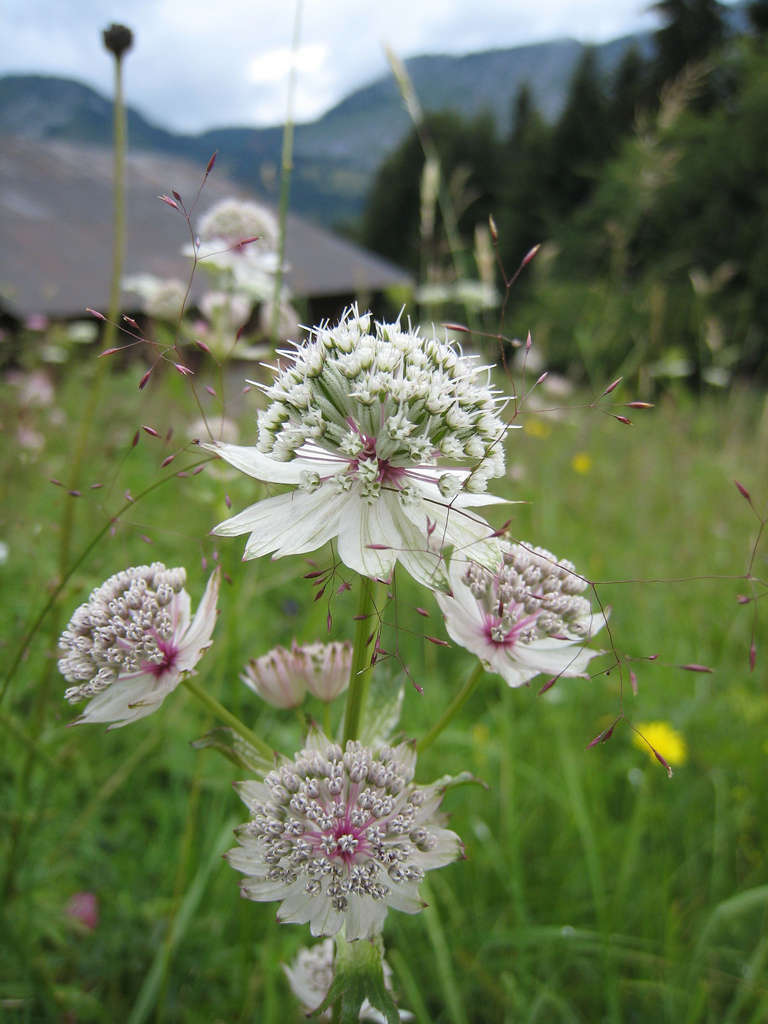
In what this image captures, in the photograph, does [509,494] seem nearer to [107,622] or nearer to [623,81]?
[107,622]

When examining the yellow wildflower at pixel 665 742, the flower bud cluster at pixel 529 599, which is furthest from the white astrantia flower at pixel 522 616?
the yellow wildflower at pixel 665 742

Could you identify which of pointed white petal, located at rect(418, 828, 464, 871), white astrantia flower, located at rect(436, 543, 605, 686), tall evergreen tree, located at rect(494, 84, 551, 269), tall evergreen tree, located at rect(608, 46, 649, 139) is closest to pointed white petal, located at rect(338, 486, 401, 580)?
white astrantia flower, located at rect(436, 543, 605, 686)

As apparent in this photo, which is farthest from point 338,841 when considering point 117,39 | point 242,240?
point 242,240

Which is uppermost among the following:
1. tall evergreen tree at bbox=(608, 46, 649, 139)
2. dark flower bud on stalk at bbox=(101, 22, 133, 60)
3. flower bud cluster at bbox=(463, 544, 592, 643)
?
tall evergreen tree at bbox=(608, 46, 649, 139)

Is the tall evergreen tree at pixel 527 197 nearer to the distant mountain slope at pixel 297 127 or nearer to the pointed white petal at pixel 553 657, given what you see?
the distant mountain slope at pixel 297 127

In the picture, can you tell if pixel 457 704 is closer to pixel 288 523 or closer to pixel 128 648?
pixel 288 523

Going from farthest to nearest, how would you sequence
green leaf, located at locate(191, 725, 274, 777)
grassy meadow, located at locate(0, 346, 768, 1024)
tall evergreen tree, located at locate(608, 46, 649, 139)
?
tall evergreen tree, located at locate(608, 46, 649, 139) → grassy meadow, located at locate(0, 346, 768, 1024) → green leaf, located at locate(191, 725, 274, 777)

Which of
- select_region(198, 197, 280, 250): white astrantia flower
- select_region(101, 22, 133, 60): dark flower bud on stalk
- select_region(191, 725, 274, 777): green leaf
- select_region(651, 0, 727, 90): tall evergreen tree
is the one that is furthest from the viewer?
select_region(651, 0, 727, 90): tall evergreen tree

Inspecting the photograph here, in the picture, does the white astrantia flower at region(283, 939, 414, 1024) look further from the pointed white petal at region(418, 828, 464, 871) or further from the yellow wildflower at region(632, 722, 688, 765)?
the yellow wildflower at region(632, 722, 688, 765)
